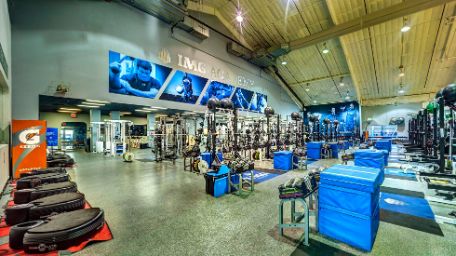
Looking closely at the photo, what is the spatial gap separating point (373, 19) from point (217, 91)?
9.67 metres

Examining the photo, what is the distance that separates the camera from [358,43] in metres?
11.9

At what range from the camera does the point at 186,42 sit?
12414 millimetres

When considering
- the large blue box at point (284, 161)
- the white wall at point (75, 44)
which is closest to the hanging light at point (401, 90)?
the large blue box at point (284, 161)

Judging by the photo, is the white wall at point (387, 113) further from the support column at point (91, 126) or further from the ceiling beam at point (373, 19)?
the support column at point (91, 126)

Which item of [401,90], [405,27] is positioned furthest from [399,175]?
[401,90]

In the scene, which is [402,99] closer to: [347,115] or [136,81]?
[347,115]

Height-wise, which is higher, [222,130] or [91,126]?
[91,126]

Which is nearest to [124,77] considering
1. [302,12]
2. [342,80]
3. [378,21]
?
[302,12]

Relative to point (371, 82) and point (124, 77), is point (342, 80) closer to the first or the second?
point (371, 82)

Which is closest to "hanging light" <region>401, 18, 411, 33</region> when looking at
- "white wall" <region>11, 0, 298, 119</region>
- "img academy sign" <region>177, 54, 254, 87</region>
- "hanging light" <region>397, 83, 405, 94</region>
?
"hanging light" <region>397, 83, 405, 94</region>

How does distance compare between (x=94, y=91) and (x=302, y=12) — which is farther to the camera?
(x=302, y=12)

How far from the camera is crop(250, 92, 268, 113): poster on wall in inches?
687

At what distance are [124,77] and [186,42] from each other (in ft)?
15.7

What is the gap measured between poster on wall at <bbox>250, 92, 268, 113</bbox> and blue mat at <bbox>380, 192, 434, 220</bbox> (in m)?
13.7
